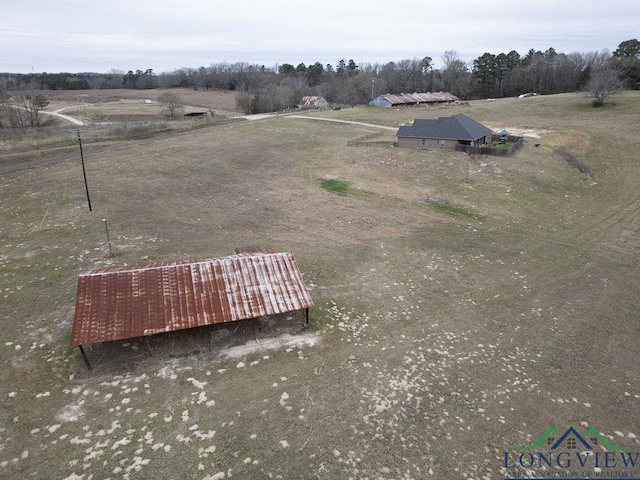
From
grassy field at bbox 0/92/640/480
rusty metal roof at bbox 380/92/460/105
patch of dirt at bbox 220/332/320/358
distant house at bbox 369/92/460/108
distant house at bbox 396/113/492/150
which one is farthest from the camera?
rusty metal roof at bbox 380/92/460/105

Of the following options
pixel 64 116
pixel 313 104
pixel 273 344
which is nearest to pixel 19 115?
pixel 64 116

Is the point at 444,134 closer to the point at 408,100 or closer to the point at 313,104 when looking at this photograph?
the point at 408,100

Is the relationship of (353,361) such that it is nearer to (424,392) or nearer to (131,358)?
(424,392)

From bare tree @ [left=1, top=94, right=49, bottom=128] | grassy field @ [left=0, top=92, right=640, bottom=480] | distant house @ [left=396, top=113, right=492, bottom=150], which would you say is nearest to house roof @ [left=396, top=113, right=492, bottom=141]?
distant house @ [left=396, top=113, right=492, bottom=150]

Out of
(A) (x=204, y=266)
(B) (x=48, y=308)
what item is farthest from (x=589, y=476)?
(B) (x=48, y=308)

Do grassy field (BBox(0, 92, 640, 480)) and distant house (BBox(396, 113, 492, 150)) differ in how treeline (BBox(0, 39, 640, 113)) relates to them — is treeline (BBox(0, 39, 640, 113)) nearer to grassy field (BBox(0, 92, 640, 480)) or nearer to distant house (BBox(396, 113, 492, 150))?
distant house (BBox(396, 113, 492, 150))
